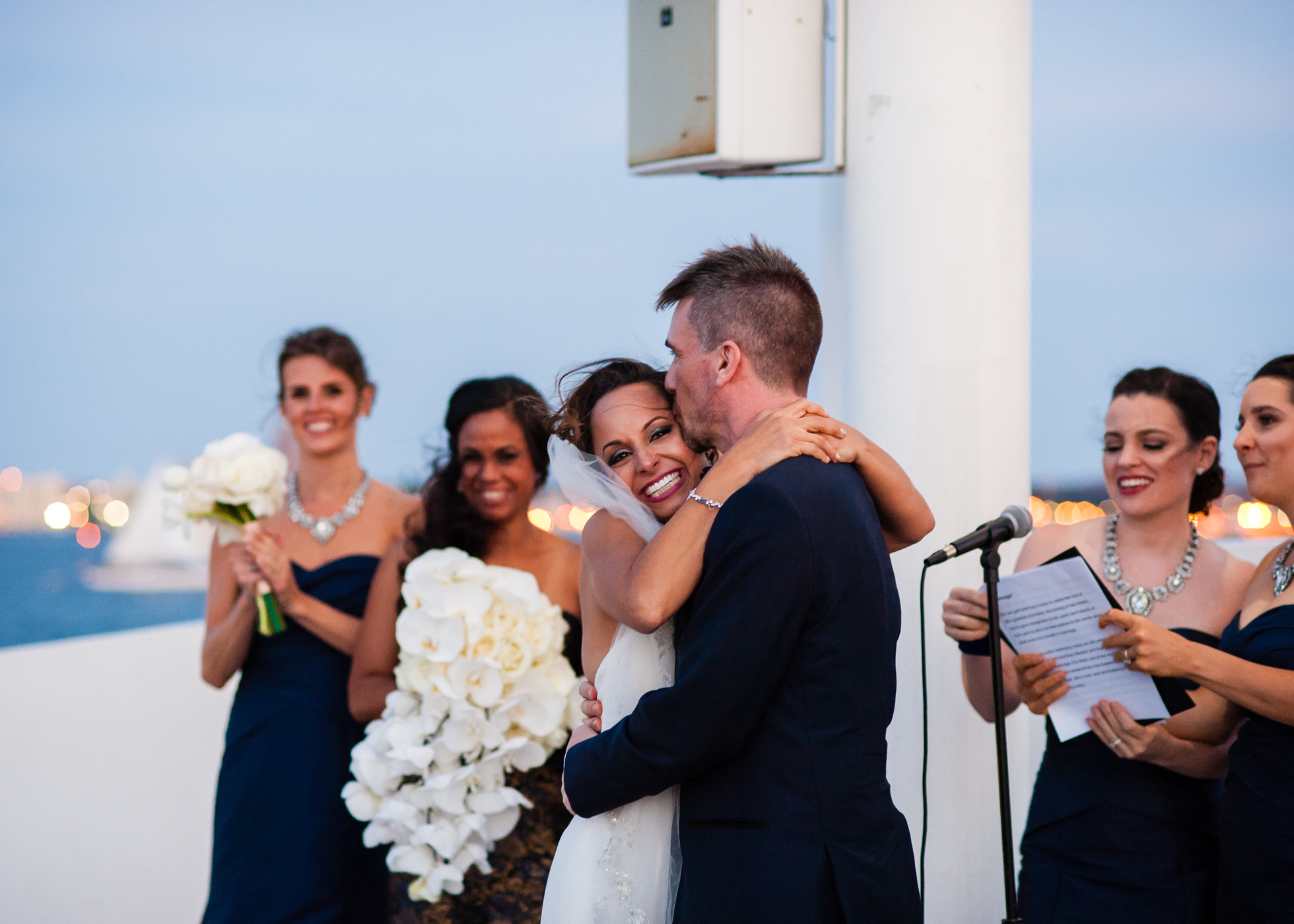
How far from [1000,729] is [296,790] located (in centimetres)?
231

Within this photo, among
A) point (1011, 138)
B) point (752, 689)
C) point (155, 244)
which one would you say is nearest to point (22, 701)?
point (752, 689)

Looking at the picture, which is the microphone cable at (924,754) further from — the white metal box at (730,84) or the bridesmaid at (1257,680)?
the white metal box at (730,84)

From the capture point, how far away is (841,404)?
3.27 m

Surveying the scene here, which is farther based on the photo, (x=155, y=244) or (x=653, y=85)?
(x=155, y=244)

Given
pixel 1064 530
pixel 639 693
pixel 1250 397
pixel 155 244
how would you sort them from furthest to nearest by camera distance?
1. pixel 155 244
2. pixel 1064 530
3. pixel 1250 397
4. pixel 639 693

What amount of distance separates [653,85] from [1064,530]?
5.43ft

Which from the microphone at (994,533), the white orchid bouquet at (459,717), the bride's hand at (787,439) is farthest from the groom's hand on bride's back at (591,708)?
the microphone at (994,533)

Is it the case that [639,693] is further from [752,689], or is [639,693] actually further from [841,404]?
[841,404]

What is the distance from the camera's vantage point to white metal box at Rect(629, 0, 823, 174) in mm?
3025

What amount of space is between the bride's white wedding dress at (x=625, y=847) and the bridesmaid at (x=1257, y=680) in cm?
107

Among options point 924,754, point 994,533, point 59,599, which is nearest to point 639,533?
point 994,533

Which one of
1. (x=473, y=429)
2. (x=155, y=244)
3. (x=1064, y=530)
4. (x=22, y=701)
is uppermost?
(x=155, y=244)

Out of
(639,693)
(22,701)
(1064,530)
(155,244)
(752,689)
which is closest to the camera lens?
(752,689)

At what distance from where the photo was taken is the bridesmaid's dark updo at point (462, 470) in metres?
3.31
